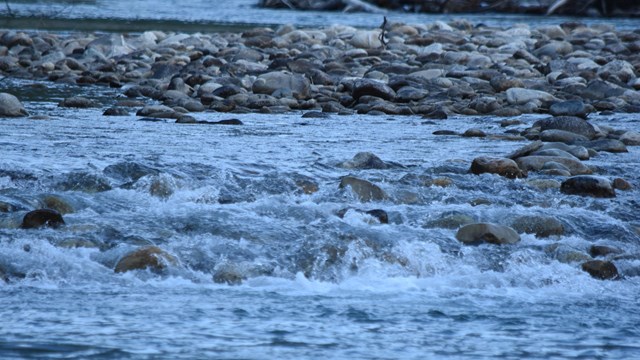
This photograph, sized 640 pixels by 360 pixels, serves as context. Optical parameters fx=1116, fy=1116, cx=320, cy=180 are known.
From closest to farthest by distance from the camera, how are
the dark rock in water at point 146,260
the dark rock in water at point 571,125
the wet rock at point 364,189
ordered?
the dark rock in water at point 146,260, the wet rock at point 364,189, the dark rock in water at point 571,125

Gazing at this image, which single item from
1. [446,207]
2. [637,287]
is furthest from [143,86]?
[637,287]

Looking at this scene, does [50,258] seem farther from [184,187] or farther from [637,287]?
[637,287]

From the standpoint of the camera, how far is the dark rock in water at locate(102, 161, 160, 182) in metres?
6.81

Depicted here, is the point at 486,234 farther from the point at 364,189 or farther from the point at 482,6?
the point at 482,6

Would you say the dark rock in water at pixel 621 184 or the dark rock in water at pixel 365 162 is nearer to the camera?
the dark rock in water at pixel 621 184

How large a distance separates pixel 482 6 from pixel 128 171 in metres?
29.4

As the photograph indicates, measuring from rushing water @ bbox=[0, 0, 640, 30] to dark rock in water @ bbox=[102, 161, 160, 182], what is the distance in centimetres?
1720

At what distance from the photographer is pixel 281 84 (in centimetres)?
1147

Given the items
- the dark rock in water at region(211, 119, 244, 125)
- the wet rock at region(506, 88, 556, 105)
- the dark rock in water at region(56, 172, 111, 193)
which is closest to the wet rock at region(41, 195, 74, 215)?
the dark rock in water at region(56, 172, 111, 193)

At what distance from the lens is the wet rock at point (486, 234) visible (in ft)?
18.6

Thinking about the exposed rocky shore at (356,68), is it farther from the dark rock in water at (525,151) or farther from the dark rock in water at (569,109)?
the dark rock in water at (525,151)

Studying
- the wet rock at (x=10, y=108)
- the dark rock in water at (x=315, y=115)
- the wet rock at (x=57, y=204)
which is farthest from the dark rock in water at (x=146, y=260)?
the dark rock in water at (x=315, y=115)

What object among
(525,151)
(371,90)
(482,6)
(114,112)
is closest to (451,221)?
(525,151)

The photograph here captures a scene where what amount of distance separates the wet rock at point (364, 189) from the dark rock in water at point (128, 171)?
1.18m
